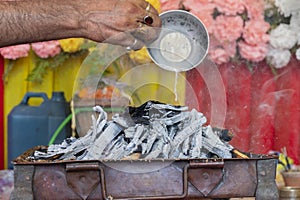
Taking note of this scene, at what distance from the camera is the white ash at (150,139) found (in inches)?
69.1

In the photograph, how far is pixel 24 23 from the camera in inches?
72.7

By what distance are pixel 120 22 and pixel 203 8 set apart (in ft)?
4.71

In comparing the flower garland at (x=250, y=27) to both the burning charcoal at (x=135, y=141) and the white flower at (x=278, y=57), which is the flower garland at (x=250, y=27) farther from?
the burning charcoal at (x=135, y=141)

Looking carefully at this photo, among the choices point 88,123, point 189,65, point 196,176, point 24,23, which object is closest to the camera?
point 196,176

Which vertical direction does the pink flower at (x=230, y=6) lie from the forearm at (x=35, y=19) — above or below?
above

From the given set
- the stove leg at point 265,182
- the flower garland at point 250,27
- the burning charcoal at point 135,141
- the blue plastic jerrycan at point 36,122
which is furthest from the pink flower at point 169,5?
the stove leg at point 265,182

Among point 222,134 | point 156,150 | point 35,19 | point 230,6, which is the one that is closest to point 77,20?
point 35,19

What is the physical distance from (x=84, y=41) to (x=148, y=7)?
1513 millimetres

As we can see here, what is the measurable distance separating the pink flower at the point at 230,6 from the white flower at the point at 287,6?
21cm

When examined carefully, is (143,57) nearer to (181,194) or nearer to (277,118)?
(181,194)

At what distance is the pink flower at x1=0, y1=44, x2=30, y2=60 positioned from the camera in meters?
3.47

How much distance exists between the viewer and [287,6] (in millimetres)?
3273

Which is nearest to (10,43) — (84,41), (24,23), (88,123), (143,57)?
(24,23)

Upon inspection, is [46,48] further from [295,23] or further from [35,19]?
[35,19]
